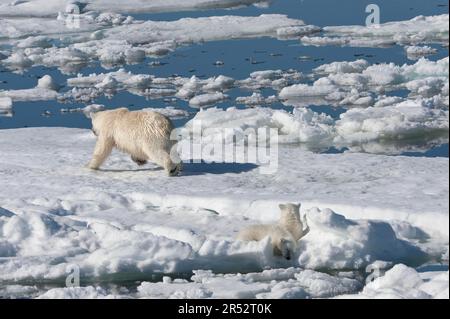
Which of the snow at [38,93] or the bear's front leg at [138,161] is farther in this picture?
the snow at [38,93]

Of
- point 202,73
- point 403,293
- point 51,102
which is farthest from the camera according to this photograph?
point 202,73

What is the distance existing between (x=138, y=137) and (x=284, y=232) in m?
2.60

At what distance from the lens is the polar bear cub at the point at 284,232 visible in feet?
20.7

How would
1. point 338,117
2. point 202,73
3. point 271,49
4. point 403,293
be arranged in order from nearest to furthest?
1. point 403,293
2. point 338,117
3. point 202,73
4. point 271,49

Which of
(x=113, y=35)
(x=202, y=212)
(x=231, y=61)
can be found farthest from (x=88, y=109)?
(x=202, y=212)

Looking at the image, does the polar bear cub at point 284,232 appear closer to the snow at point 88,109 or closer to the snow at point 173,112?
the snow at point 173,112

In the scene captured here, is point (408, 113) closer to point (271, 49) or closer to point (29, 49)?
point (271, 49)

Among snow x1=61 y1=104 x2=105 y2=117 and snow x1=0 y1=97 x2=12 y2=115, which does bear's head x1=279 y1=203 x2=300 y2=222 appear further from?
snow x1=0 y1=97 x2=12 y2=115

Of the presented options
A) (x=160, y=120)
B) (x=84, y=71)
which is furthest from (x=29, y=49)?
(x=160, y=120)

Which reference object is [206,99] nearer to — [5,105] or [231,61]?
[5,105]

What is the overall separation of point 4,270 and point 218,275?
4.21 ft

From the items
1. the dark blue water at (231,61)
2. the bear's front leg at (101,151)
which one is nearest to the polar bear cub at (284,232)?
the bear's front leg at (101,151)

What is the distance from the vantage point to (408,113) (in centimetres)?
1139

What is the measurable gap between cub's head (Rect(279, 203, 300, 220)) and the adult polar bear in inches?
79.4
